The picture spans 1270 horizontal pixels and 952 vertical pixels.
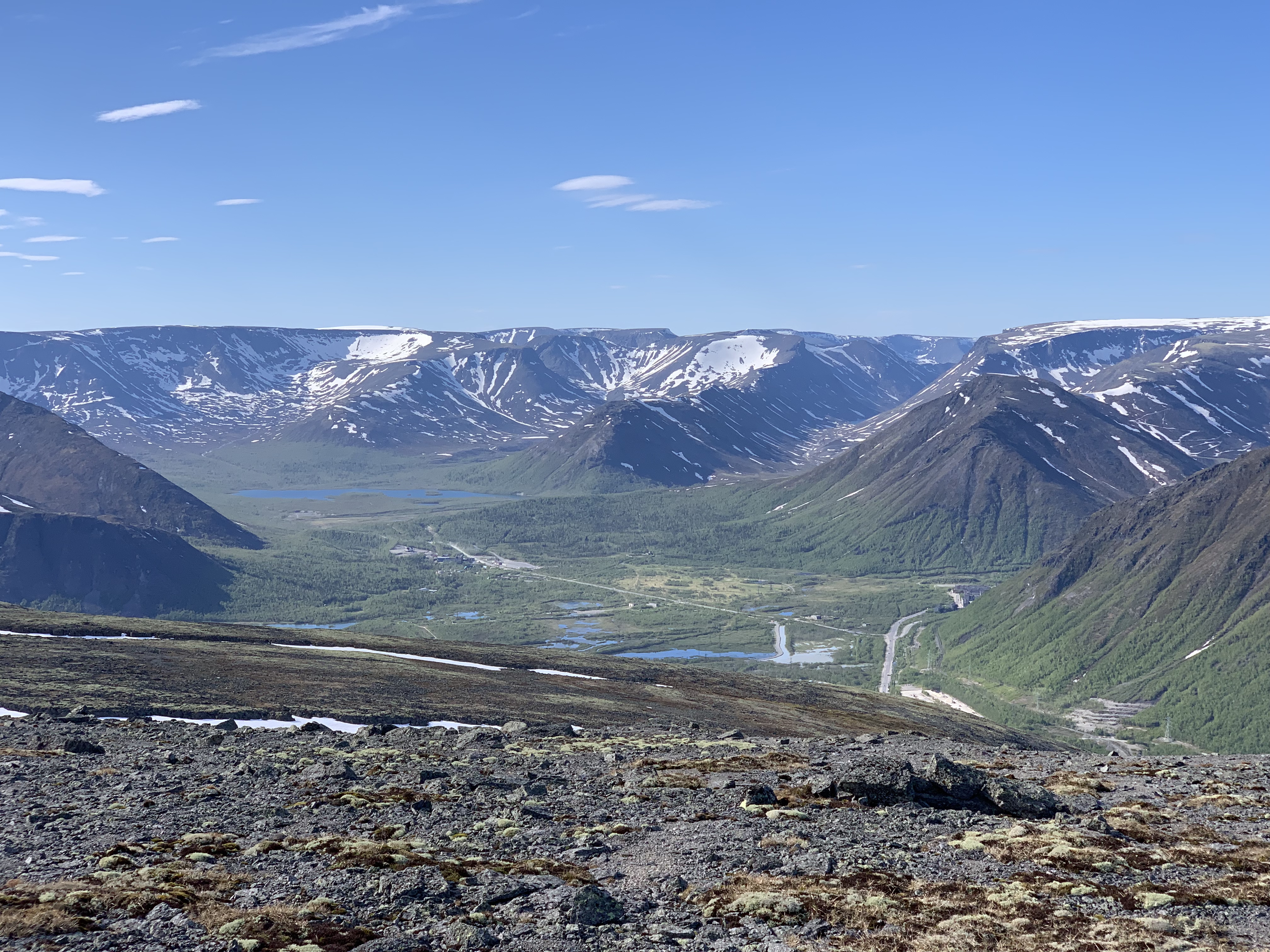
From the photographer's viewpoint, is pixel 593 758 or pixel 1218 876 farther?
pixel 593 758

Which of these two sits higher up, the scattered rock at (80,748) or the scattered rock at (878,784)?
the scattered rock at (878,784)

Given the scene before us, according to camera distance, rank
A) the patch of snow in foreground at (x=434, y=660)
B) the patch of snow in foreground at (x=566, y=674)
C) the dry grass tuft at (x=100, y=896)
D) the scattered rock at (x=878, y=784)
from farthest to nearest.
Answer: the patch of snow in foreground at (x=434, y=660)
the patch of snow in foreground at (x=566, y=674)
the scattered rock at (x=878, y=784)
the dry grass tuft at (x=100, y=896)

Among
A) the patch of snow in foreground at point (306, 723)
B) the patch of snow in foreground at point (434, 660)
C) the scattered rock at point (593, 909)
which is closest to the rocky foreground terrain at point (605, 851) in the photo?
the scattered rock at point (593, 909)

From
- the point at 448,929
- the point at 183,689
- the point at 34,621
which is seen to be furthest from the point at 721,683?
the point at 448,929

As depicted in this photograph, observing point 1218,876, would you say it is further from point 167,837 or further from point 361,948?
point 167,837

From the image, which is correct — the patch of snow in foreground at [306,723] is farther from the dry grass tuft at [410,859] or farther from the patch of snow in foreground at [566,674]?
the patch of snow in foreground at [566,674]

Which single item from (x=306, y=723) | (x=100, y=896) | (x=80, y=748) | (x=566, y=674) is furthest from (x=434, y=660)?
(x=100, y=896)

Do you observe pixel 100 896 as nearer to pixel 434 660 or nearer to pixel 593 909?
pixel 593 909

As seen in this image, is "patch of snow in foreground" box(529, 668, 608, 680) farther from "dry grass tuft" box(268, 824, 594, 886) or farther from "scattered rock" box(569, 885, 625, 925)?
"scattered rock" box(569, 885, 625, 925)
